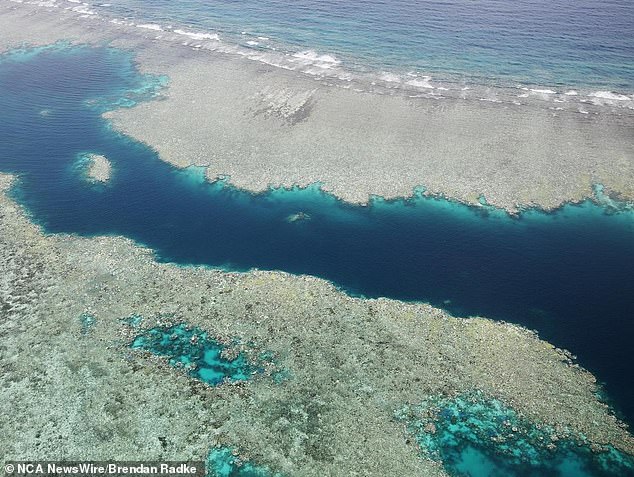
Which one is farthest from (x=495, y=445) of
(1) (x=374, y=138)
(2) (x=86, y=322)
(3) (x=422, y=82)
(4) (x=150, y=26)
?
(4) (x=150, y=26)

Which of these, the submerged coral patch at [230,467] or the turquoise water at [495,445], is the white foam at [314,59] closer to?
the turquoise water at [495,445]

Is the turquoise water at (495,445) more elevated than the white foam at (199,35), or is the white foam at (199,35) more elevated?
the white foam at (199,35)

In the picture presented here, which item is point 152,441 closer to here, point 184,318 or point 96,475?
point 96,475

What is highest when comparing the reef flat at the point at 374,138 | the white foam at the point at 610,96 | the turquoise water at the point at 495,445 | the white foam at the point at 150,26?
the white foam at the point at 150,26

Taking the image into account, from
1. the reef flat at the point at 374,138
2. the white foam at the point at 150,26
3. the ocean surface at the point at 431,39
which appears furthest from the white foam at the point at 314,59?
the white foam at the point at 150,26

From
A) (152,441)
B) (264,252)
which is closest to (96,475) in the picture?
(152,441)

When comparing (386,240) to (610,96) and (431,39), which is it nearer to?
(610,96)
